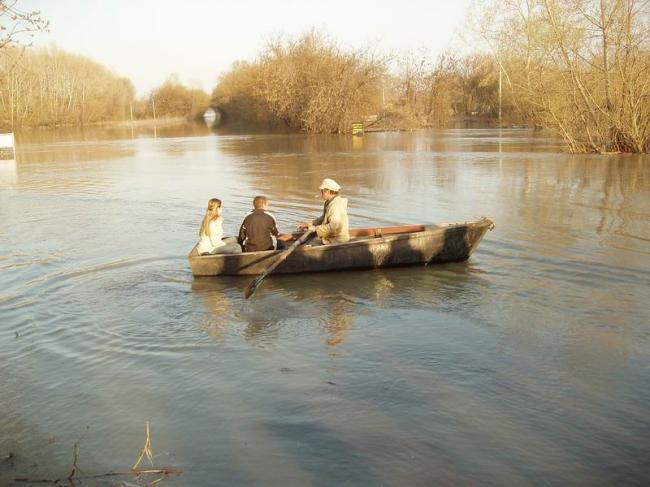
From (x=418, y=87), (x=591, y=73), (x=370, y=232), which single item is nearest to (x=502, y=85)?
(x=418, y=87)

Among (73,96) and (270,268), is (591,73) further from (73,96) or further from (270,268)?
(73,96)

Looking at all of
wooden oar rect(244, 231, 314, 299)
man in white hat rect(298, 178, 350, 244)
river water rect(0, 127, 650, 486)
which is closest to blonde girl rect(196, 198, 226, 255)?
river water rect(0, 127, 650, 486)

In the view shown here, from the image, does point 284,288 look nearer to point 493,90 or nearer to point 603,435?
point 603,435

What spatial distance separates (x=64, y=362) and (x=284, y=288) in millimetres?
3524

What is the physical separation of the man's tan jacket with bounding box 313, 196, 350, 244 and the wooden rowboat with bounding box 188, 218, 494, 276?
0.28 m

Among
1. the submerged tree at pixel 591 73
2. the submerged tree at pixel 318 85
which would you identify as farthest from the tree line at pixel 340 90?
the submerged tree at pixel 591 73

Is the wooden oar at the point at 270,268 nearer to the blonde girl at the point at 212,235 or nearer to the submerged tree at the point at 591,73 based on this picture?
the blonde girl at the point at 212,235

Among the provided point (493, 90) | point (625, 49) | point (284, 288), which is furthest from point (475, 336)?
point (493, 90)

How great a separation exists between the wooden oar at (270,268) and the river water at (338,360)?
0.25 m

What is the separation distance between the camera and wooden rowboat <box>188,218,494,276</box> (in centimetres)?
998

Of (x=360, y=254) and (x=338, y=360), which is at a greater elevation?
(x=360, y=254)

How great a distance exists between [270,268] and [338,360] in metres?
2.81

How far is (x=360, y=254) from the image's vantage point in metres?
10.1

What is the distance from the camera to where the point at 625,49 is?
25.7 m
